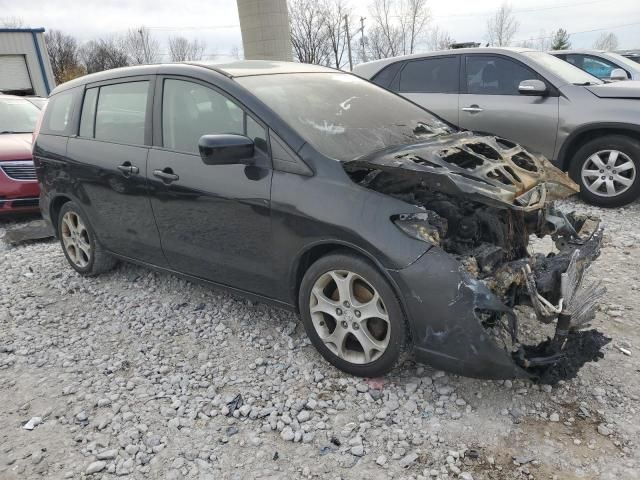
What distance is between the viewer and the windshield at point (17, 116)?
764 centimetres

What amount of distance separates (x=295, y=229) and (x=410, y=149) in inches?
31.0

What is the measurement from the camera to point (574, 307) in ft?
8.36

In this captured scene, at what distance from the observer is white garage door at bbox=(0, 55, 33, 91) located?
20.8 meters

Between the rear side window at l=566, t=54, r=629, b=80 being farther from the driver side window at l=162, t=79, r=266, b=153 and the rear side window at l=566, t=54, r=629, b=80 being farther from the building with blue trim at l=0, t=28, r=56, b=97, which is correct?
the building with blue trim at l=0, t=28, r=56, b=97

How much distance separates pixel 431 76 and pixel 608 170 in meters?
2.47

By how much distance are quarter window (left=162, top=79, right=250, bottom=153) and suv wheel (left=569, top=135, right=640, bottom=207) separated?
4.29 meters

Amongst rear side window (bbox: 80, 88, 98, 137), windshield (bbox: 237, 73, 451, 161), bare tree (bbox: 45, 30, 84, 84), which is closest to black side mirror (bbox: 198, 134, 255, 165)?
windshield (bbox: 237, 73, 451, 161)

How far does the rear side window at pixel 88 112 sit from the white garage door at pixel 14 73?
2035cm

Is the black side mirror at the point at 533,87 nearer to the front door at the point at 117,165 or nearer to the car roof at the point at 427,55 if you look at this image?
the car roof at the point at 427,55

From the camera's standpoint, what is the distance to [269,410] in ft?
8.82

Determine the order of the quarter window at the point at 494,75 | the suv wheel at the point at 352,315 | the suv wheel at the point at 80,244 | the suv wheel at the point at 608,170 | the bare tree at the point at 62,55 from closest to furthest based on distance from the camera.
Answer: the suv wheel at the point at 352,315
the suv wheel at the point at 80,244
the suv wheel at the point at 608,170
the quarter window at the point at 494,75
the bare tree at the point at 62,55

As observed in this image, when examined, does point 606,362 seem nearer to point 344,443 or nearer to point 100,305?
point 344,443

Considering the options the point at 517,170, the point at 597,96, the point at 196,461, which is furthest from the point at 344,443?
the point at 597,96

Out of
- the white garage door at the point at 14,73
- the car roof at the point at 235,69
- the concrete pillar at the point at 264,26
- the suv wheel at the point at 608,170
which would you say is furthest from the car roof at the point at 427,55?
the white garage door at the point at 14,73
